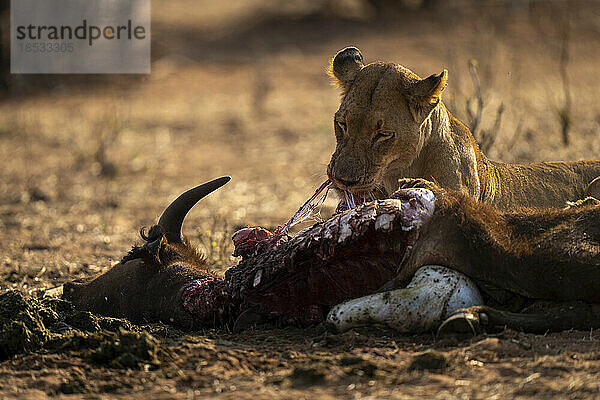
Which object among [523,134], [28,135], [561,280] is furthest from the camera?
[28,135]

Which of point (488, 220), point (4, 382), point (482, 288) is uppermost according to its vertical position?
point (488, 220)

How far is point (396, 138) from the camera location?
4.60m

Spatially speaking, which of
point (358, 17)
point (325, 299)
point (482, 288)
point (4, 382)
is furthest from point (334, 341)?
point (358, 17)

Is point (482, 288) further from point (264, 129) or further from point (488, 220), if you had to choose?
point (264, 129)

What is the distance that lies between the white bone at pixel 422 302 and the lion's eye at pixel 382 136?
41.6 inches

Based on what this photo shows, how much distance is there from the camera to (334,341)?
361 cm

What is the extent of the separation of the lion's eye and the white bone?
3.47 ft

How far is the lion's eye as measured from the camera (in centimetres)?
456

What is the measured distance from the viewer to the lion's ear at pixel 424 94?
15.1 feet

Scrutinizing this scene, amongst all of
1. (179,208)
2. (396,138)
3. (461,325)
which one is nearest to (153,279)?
(179,208)

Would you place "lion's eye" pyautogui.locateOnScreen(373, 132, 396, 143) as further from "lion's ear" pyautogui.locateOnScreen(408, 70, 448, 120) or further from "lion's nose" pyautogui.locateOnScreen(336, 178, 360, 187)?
"lion's nose" pyautogui.locateOnScreen(336, 178, 360, 187)

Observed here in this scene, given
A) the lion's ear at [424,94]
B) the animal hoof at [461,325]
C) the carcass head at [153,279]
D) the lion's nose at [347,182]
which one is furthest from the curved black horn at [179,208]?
the animal hoof at [461,325]

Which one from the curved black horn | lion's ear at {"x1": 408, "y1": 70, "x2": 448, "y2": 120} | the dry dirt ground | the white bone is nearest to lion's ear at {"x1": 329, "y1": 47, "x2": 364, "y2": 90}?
lion's ear at {"x1": 408, "y1": 70, "x2": 448, "y2": 120}

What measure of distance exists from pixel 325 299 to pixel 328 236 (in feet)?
1.04
